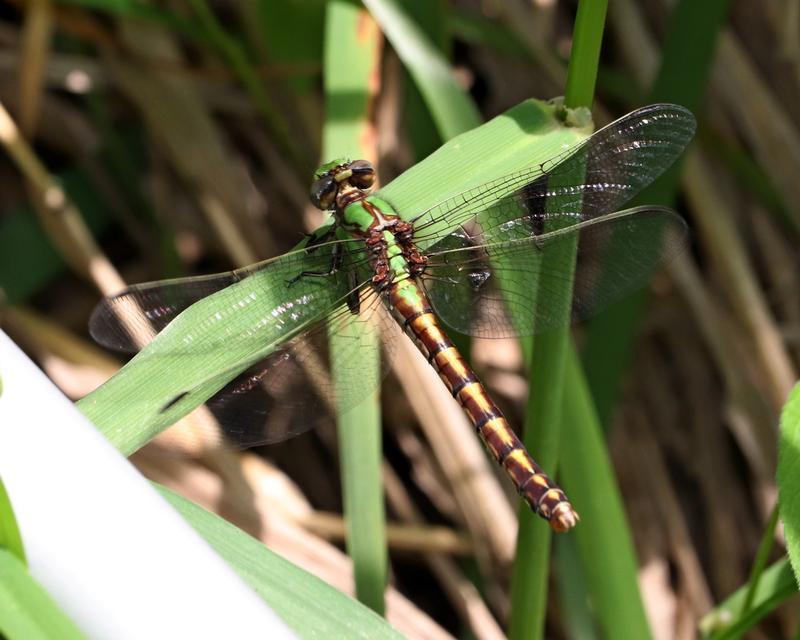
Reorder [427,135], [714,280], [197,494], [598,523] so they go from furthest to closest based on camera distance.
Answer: [714,280], [197,494], [427,135], [598,523]

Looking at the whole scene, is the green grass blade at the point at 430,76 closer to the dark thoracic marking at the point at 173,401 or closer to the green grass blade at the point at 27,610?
the dark thoracic marking at the point at 173,401

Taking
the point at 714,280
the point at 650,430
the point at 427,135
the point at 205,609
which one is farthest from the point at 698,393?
the point at 205,609

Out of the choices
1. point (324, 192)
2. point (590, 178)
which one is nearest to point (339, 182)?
point (324, 192)

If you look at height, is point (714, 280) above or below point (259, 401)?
below

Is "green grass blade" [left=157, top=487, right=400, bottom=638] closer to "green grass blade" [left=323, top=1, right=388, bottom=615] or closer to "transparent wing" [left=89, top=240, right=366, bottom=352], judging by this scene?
"transparent wing" [left=89, top=240, right=366, bottom=352]

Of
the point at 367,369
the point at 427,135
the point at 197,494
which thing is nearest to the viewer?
the point at 367,369

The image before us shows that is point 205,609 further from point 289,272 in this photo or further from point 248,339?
point 289,272

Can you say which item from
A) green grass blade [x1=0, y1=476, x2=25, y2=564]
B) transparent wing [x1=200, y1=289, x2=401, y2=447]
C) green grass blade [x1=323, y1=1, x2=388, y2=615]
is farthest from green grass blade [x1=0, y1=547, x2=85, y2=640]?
green grass blade [x1=323, y1=1, x2=388, y2=615]
